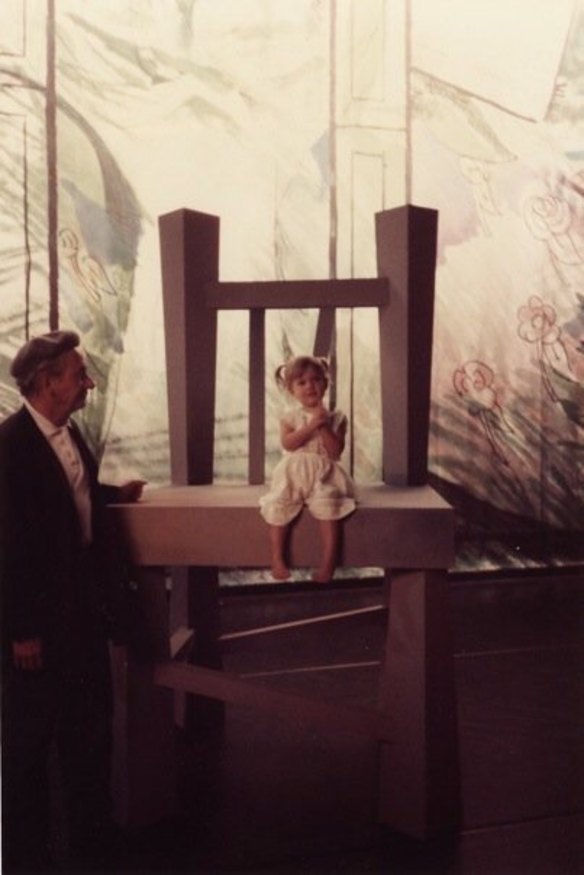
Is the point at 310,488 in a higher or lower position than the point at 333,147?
lower

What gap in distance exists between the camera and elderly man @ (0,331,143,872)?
1.19m

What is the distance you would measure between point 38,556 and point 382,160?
2128 mm

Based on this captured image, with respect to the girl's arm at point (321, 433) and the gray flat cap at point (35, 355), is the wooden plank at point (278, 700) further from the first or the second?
the gray flat cap at point (35, 355)

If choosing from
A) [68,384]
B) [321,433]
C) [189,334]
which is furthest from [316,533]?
[189,334]

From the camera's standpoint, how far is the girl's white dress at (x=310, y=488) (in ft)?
4.06

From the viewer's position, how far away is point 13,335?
265 cm

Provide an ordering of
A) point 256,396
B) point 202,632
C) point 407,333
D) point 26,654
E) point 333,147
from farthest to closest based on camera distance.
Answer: point 333,147, point 202,632, point 256,396, point 407,333, point 26,654

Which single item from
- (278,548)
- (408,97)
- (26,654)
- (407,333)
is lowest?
(26,654)

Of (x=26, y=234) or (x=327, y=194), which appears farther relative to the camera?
(x=327, y=194)

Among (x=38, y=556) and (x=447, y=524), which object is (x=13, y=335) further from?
(x=447, y=524)

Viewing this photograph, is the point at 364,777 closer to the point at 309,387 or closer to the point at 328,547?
the point at 328,547

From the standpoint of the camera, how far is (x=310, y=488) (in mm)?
1256

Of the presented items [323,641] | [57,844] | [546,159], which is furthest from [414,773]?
[546,159]

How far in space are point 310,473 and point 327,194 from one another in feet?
6.12
